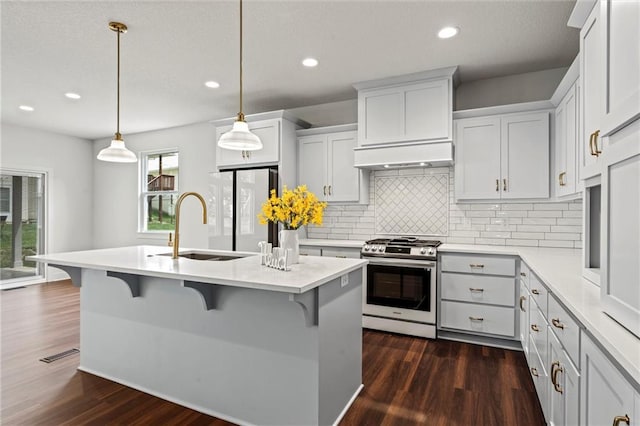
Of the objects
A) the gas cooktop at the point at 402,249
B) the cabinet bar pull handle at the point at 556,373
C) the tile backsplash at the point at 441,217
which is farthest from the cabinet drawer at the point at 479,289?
the cabinet bar pull handle at the point at 556,373

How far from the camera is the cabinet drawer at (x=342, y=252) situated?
3.91 m

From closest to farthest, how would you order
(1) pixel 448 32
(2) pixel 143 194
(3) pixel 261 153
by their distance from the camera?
(1) pixel 448 32 → (3) pixel 261 153 → (2) pixel 143 194

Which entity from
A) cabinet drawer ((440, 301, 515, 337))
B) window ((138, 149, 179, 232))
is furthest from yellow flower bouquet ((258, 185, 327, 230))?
window ((138, 149, 179, 232))

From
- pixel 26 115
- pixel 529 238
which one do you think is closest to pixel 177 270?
pixel 529 238

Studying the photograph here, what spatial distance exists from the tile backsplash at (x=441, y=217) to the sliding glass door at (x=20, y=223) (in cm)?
507

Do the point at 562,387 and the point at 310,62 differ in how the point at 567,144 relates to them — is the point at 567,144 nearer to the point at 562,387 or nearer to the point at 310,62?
the point at 562,387

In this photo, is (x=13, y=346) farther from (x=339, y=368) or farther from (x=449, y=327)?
(x=449, y=327)

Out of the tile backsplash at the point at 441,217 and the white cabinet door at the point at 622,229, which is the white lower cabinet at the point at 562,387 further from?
the tile backsplash at the point at 441,217

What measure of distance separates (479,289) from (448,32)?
2296 millimetres

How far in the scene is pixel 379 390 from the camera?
8.29 feet

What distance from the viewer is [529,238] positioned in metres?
3.68

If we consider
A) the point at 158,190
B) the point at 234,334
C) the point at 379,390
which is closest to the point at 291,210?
the point at 234,334

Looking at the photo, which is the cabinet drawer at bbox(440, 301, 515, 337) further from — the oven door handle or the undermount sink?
the undermount sink

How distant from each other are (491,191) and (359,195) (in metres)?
1.42
